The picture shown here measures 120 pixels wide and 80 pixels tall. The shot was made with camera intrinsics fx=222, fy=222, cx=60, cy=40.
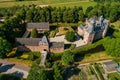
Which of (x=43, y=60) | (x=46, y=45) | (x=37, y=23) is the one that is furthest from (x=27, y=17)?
(x=43, y=60)

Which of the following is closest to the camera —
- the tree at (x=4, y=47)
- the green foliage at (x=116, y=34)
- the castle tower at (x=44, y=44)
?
the tree at (x=4, y=47)

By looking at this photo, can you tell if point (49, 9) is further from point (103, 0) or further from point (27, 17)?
point (103, 0)

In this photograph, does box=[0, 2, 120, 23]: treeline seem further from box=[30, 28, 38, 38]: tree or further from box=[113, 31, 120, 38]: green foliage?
box=[113, 31, 120, 38]: green foliage

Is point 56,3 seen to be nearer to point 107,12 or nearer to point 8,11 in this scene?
point 8,11

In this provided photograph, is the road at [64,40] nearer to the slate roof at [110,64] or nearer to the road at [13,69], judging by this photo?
the slate roof at [110,64]

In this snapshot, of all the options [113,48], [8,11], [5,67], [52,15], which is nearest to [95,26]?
[113,48]

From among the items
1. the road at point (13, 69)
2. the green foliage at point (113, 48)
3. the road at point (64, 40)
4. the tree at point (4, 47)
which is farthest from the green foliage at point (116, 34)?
the tree at point (4, 47)

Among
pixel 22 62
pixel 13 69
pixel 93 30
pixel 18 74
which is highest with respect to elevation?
pixel 93 30
